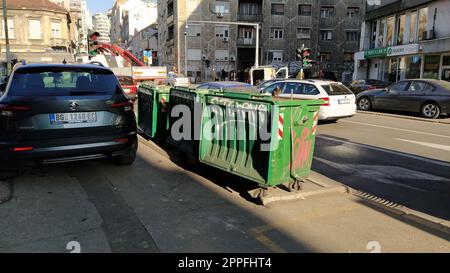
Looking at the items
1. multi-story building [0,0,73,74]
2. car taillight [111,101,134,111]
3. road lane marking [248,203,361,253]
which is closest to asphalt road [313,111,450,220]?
road lane marking [248,203,361,253]

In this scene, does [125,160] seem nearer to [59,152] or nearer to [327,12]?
[59,152]

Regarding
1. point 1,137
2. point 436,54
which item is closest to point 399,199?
point 1,137

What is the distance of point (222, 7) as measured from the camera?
54.9 meters

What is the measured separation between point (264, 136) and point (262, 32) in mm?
53291

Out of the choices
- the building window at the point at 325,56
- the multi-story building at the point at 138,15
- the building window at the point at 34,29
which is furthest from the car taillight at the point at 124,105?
the multi-story building at the point at 138,15

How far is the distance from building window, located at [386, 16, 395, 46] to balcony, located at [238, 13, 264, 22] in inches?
1091

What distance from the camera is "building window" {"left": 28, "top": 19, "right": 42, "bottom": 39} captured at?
1895 inches

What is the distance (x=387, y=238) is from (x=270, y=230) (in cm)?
122

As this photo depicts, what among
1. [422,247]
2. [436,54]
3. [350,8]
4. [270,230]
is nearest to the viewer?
[422,247]

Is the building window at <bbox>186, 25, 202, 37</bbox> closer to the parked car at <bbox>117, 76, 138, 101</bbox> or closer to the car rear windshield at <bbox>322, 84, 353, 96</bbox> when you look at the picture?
the parked car at <bbox>117, 76, 138, 101</bbox>

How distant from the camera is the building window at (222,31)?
55312 mm

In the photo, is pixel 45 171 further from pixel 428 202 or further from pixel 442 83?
pixel 442 83

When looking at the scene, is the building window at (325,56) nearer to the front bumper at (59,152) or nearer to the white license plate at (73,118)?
the front bumper at (59,152)
